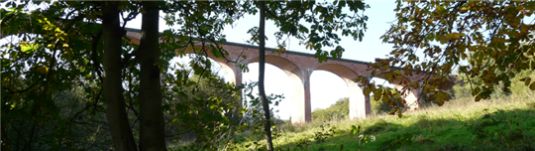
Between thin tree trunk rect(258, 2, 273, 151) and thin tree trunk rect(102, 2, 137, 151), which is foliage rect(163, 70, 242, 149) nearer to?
thin tree trunk rect(258, 2, 273, 151)

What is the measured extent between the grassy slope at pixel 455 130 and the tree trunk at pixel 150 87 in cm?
296

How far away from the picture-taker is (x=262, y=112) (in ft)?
23.4

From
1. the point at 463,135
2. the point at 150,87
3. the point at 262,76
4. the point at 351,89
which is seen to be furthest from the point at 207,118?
the point at 351,89

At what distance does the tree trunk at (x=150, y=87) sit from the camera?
5293 millimetres

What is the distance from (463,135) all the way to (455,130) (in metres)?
0.72

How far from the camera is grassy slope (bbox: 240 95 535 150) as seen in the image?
10.5 meters

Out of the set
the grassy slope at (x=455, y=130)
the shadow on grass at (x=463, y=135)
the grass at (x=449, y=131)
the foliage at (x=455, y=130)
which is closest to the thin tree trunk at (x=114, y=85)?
the grass at (x=449, y=131)

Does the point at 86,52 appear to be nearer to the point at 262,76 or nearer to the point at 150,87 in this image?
the point at 150,87

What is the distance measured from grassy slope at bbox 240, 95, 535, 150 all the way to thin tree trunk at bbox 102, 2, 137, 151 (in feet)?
10.4

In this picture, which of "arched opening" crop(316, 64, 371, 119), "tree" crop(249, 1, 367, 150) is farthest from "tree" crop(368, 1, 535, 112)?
"arched opening" crop(316, 64, 371, 119)

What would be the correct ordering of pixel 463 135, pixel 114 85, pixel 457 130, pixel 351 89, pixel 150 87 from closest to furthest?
pixel 114 85 → pixel 150 87 → pixel 463 135 → pixel 457 130 → pixel 351 89

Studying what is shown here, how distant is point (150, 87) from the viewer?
5.45 m

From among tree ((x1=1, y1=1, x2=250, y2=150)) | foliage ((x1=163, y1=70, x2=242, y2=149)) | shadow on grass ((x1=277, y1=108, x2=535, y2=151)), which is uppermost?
tree ((x1=1, y1=1, x2=250, y2=150))

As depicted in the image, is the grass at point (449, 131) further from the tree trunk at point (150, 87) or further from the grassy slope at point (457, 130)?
the tree trunk at point (150, 87)
